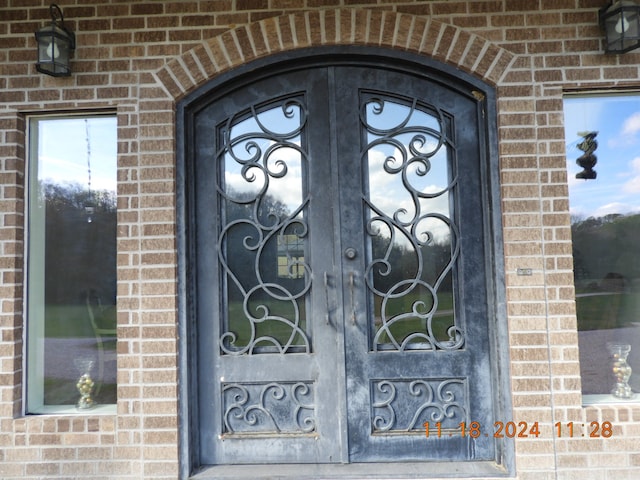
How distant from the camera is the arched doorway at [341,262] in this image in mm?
2818

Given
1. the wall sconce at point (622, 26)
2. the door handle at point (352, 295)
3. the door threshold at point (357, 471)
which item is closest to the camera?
the wall sconce at point (622, 26)

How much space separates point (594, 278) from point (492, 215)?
68cm

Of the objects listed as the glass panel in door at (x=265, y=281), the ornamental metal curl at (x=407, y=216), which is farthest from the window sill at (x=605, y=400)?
the glass panel in door at (x=265, y=281)

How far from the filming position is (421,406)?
283 cm

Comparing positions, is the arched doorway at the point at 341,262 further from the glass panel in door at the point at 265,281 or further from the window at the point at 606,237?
the window at the point at 606,237

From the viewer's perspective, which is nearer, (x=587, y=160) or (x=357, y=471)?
(x=357, y=471)

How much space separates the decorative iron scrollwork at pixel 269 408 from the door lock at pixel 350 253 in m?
0.75

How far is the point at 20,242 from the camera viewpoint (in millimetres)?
2822

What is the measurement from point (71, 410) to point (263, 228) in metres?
1.49
